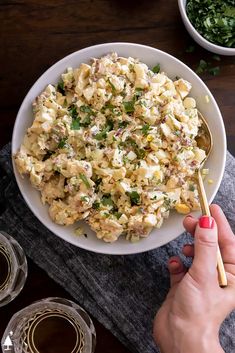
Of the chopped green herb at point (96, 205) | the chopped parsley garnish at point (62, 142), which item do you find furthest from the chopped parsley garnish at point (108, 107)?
the chopped green herb at point (96, 205)

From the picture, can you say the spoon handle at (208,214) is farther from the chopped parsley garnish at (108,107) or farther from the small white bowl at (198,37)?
the small white bowl at (198,37)

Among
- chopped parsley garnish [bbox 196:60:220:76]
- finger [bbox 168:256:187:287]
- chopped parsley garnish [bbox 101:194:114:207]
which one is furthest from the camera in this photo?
chopped parsley garnish [bbox 196:60:220:76]

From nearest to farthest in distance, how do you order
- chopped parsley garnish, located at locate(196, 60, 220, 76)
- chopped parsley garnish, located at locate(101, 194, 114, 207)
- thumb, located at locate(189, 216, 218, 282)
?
thumb, located at locate(189, 216, 218, 282) < chopped parsley garnish, located at locate(101, 194, 114, 207) < chopped parsley garnish, located at locate(196, 60, 220, 76)

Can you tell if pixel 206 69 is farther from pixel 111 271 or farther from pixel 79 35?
pixel 111 271

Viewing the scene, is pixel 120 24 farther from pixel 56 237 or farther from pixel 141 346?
pixel 141 346

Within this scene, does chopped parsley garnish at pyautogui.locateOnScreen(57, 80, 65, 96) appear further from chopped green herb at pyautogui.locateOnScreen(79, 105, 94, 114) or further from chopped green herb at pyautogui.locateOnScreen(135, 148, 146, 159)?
chopped green herb at pyautogui.locateOnScreen(135, 148, 146, 159)

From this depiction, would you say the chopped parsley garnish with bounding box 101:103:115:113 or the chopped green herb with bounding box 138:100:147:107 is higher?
the chopped green herb with bounding box 138:100:147:107

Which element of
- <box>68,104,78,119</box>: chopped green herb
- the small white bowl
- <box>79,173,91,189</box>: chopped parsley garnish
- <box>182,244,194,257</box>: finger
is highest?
the small white bowl

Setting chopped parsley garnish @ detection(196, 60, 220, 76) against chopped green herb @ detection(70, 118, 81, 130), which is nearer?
chopped green herb @ detection(70, 118, 81, 130)

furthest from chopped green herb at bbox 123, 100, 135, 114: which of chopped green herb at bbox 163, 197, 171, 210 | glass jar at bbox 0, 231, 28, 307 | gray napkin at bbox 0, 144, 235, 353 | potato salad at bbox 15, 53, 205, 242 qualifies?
glass jar at bbox 0, 231, 28, 307
